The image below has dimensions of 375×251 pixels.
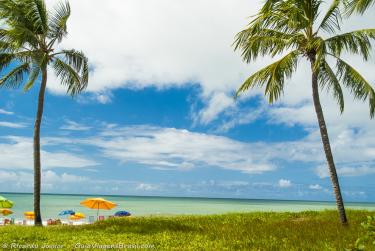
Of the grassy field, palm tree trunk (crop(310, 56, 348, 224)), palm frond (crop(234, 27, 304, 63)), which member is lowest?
the grassy field

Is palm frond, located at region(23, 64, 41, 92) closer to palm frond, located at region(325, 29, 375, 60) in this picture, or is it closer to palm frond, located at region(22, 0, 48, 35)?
palm frond, located at region(22, 0, 48, 35)

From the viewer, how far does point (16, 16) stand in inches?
679

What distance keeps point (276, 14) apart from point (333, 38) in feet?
7.89

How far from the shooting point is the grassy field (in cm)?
1057

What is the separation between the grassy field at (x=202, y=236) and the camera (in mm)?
10570

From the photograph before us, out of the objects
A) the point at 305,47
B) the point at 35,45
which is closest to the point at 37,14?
the point at 35,45

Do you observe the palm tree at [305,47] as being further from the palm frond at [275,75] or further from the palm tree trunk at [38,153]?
the palm tree trunk at [38,153]

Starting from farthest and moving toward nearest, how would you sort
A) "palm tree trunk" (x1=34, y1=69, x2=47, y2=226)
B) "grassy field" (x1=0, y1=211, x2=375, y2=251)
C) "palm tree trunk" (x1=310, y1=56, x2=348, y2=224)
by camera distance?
"palm tree trunk" (x1=34, y1=69, x2=47, y2=226), "palm tree trunk" (x1=310, y1=56, x2=348, y2=224), "grassy field" (x1=0, y1=211, x2=375, y2=251)

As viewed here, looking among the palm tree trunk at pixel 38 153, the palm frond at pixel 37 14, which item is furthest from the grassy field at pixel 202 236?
the palm frond at pixel 37 14

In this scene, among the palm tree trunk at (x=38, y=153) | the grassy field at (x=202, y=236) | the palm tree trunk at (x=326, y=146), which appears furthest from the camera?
the palm tree trunk at (x=38, y=153)

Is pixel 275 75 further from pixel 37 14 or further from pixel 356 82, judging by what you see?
pixel 37 14

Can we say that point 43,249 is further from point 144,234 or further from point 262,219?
point 262,219

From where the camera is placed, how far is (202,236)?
1226cm

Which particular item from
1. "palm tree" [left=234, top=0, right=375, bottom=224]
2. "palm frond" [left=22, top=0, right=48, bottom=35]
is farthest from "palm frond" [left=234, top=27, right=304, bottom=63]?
"palm frond" [left=22, top=0, right=48, bottom=35]
